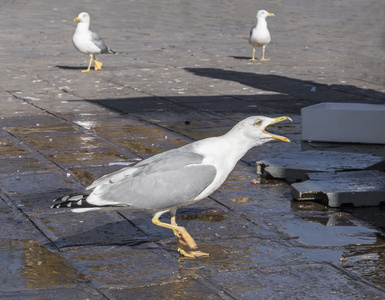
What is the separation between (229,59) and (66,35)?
6.36 metres

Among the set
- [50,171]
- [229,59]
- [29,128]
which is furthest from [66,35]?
[50,171]

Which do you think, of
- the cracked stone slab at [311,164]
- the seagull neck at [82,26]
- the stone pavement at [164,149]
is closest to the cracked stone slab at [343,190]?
the stone pavement at [164,149]

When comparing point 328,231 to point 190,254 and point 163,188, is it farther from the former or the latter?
point 163,188

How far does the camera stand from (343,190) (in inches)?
268

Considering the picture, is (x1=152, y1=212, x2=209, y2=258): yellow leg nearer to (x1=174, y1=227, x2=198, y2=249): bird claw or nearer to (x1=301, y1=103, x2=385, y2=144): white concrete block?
(x1=174, y1=227, x2=198, y2=249): bird claw

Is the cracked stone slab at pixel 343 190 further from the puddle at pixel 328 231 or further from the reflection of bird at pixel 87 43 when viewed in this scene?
the reflection of bird at pixel 87 43

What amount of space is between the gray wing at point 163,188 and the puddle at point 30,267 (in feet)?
1.72

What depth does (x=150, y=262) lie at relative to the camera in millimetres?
5453

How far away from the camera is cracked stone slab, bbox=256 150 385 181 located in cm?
756

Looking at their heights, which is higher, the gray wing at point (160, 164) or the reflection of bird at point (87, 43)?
the gray wing at point (160, 164)

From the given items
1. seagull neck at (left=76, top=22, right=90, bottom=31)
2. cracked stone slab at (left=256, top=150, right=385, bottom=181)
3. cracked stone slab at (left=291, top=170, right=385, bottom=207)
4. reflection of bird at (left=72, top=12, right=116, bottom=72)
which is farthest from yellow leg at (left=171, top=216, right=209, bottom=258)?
seagull neck at (left=76, top=22, right=90, bottom=31)

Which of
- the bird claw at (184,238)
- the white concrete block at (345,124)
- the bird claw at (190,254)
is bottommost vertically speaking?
the bird claw at (190,254)

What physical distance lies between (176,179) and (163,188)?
10 cm

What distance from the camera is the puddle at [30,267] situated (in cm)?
500
